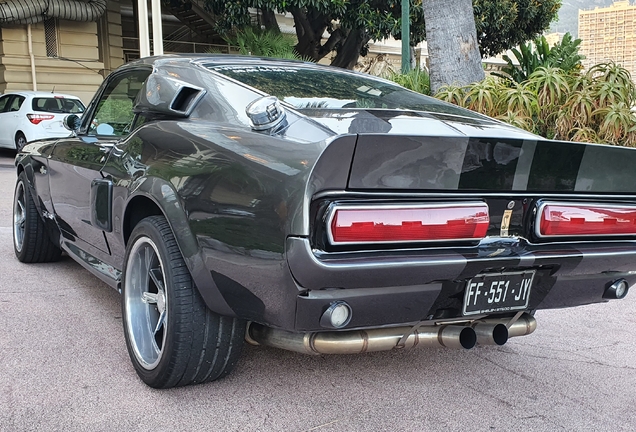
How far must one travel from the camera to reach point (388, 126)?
2.43m

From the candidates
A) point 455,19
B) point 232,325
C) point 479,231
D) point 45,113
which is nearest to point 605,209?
point 479,231

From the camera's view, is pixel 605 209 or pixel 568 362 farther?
pixel 568 362

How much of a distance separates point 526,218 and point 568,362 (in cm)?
122

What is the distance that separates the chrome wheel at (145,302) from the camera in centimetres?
291

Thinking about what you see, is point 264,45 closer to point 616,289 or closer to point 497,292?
point 616,289

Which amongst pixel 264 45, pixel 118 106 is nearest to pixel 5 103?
pixel 264 45

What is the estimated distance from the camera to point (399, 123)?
254 cm

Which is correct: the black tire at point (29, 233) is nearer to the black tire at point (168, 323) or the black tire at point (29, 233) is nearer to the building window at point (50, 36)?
the black tire at point (168, 323)

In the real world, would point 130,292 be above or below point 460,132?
below

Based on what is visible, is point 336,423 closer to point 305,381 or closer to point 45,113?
point 305,381

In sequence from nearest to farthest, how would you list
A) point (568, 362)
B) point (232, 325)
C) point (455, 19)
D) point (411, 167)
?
point (411, 167), point (232, 325), point (568, 362), point (455, 19)

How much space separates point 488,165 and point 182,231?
1200 mm

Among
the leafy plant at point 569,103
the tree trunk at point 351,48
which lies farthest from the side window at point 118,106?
the tree trunk at point 351,48

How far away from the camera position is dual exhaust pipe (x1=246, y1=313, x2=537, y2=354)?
2.49m
